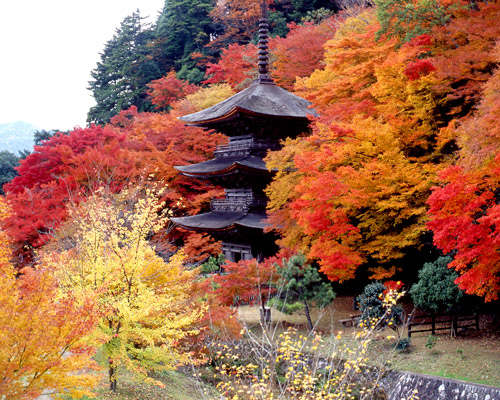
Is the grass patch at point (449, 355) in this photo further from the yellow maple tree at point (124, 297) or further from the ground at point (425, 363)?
the yellow maple tree at point (124, 297)

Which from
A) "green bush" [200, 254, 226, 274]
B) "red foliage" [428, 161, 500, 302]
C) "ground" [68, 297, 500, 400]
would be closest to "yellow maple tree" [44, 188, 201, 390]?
"ground" [68, 297, 500, 400]

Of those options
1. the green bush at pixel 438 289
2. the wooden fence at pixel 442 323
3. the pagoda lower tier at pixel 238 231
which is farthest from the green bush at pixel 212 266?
the green bush at pixel 438 289

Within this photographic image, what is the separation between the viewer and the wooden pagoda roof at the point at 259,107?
19297 millimetres

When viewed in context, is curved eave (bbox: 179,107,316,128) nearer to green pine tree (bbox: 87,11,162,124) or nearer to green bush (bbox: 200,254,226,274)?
green bush (bbox: 200,254,226,274)

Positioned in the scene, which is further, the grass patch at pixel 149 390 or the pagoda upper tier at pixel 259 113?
the pagoda upper tier at pixel 259 113

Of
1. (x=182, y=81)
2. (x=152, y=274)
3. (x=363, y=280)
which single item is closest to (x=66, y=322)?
(x=152, y=274)

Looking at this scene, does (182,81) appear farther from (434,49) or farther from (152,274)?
(152,274)

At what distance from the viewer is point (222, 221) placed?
20562mm

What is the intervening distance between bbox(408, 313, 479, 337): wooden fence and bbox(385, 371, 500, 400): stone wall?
217 centimetres

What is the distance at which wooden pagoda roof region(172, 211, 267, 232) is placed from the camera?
1938 centimetres

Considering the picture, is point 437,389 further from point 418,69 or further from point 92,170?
point 92,170

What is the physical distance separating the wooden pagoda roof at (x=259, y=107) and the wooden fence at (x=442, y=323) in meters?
9.13

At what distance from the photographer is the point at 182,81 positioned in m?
38.7

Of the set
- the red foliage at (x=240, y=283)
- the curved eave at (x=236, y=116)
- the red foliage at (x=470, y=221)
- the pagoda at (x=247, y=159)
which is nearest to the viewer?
the red foliage at (x=470, y=221)
